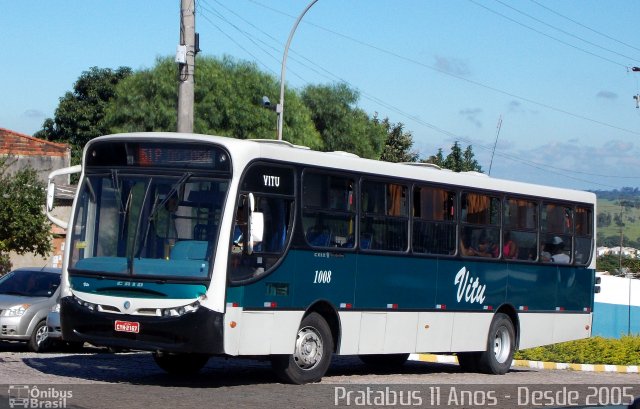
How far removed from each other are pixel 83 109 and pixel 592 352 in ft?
192

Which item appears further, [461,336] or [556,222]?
[556,222]

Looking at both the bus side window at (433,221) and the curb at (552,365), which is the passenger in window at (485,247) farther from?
the curb at (552,365)

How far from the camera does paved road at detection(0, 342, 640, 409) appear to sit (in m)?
13.0

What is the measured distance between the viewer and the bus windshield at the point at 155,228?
551 inches

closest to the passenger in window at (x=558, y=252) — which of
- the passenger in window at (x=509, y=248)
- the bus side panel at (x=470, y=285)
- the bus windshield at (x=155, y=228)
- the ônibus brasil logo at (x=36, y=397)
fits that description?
the passenger in window at (x=509, y=248)

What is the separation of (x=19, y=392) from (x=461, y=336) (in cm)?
819

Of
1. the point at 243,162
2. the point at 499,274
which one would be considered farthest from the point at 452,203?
the point at 243,162

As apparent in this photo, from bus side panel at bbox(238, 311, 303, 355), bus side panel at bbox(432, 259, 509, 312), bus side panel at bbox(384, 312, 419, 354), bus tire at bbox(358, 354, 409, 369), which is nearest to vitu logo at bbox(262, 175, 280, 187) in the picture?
bus side panel at bbox(238, 311, 303, 355)

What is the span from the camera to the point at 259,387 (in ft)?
48.4

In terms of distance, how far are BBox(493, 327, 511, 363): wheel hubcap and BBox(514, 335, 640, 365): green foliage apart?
4938mm

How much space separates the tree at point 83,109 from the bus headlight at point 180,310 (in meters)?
64.5

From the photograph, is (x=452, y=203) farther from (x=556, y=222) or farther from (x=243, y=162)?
(x=243, y=162)

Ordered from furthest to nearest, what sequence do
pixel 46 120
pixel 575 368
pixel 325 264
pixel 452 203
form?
pixel 46 120
pixel 575 368
pixel 452 203
pixel 325 264

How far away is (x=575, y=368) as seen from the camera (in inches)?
907
